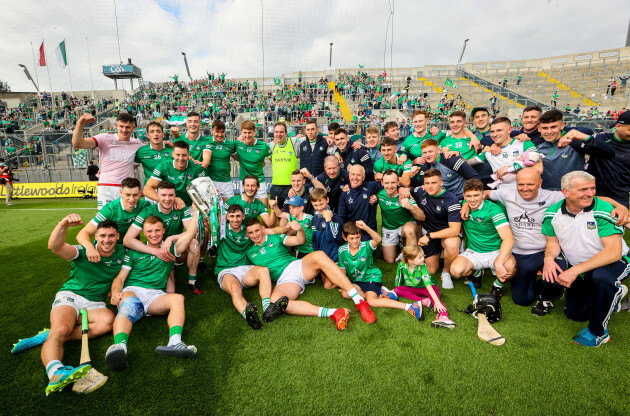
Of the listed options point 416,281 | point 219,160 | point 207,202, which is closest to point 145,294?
point 207,202

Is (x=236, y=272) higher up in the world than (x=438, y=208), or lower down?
lower down

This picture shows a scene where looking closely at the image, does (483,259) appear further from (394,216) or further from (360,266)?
(360,266)

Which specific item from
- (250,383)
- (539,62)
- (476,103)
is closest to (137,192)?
(250,383)

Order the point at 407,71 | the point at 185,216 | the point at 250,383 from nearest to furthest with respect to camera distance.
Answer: the point at 250,383, the point at 185,216, the point at 407,71

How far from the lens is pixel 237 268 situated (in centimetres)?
421

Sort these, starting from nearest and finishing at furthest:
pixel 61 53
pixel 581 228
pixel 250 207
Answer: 1. pixel 581 228
2. pixel 250 207
3. pixel 61 53

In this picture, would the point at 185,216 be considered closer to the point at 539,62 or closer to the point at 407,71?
the point at 407,71

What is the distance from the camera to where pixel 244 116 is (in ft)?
86.1

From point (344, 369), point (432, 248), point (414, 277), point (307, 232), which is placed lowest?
point (344, 369)

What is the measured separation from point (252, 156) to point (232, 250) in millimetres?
2352

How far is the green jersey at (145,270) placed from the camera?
12.1 feet

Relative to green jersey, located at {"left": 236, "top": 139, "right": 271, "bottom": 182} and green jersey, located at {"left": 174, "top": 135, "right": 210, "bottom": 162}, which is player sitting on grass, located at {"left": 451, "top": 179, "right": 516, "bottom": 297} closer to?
green jersey, located at {"left": 236, "top": 139, "right": 271, "bottom": 182}

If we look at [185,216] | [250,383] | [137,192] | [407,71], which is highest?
[407,71]

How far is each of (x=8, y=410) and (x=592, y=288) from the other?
5.38 meters
